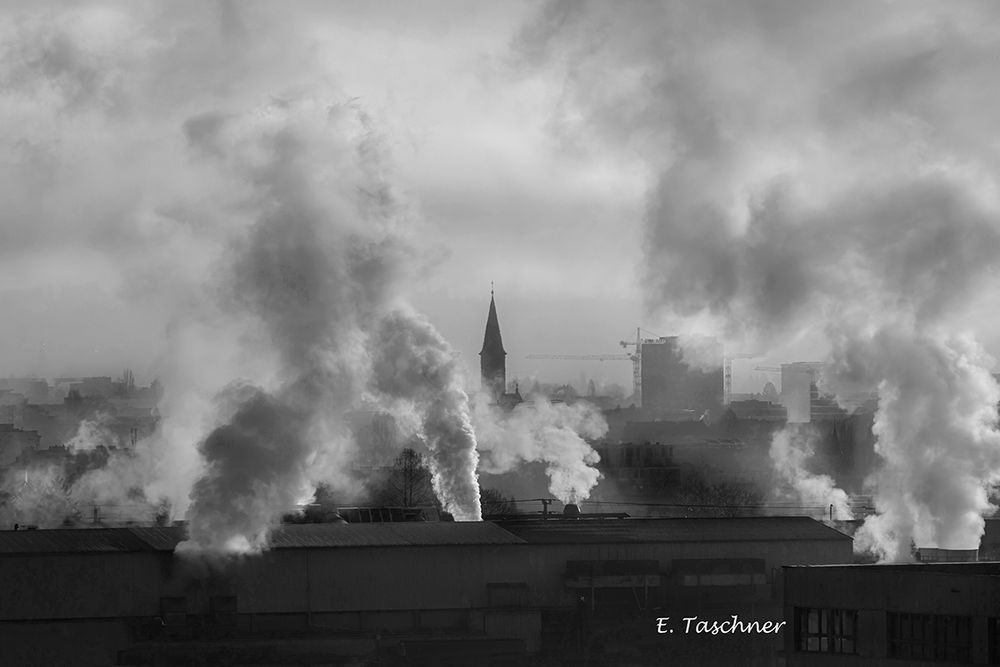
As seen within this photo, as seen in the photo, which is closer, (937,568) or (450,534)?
(937,568)

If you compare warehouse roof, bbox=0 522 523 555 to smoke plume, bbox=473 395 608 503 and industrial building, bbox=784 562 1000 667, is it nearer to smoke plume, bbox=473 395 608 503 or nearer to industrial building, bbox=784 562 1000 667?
industrial building, bbox=784 562 1000 667

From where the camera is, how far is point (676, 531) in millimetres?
87688

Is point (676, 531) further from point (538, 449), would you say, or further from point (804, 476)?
point (804, 476)

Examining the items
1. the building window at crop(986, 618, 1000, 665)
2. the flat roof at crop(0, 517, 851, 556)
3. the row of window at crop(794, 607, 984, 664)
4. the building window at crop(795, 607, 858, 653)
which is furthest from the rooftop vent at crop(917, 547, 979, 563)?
the building window at crop(986, 618, 1000, 665)

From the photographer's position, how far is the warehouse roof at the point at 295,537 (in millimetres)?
76875

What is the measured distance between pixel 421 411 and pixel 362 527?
3351 cm

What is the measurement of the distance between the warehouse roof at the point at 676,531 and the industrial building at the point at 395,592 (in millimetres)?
139

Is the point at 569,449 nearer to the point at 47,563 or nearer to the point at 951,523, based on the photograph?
the point at 951,523

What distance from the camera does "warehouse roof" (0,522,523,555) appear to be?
76.9 m

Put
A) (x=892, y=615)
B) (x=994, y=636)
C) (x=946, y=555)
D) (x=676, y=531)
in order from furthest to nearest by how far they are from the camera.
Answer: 1. (x=676, y=531)
2. (x=946, y=555)
3. (x=892, y=615)
4. (x=994, y=636)

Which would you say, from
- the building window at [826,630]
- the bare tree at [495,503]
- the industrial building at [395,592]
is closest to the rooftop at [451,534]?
the industrial building at [395,592]

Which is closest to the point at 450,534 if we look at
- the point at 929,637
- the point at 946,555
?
the point at 946,555

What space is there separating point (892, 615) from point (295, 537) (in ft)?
100

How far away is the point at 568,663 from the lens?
78375mm
